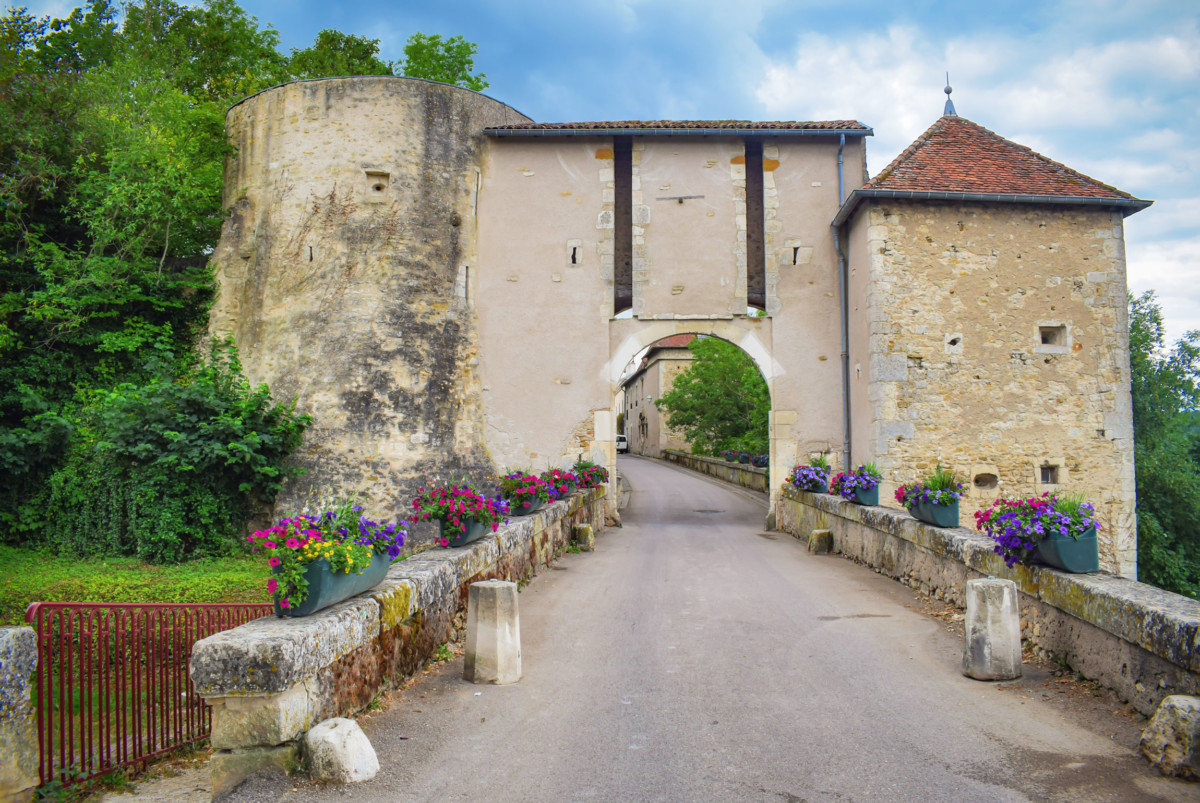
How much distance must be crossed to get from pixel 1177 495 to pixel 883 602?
19431 mm

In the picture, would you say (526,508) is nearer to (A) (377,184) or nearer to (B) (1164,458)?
(A) (377,184)

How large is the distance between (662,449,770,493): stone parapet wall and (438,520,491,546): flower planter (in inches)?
521

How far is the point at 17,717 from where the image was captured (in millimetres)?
2918

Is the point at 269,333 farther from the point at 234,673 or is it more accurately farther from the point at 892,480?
the point at 234,673

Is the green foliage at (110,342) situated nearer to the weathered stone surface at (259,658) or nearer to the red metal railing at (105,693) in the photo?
the red metal railing at (105,693)

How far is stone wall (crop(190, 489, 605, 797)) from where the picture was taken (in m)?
3.00

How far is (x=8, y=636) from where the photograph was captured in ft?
9.50

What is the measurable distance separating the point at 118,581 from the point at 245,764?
900 cm

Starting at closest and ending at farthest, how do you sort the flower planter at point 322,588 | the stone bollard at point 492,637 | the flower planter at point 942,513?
the flower planter at point 322,588 → the stone bollard at point 492,637 → the flower planter at point 942,513

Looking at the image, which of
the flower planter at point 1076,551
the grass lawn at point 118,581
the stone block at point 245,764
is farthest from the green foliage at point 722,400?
the stone block at point 245,764

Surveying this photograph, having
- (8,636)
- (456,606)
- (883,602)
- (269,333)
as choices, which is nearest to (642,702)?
(456,606)

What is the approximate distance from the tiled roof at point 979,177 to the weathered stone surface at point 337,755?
36.2ft

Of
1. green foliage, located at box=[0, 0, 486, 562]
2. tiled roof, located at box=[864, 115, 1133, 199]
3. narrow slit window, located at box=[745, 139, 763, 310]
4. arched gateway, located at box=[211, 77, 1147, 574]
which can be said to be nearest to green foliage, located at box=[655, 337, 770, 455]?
narrow slit window, located at box=[745, 139, 763, 310]

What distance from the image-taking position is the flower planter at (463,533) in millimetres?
Answer: 5901
